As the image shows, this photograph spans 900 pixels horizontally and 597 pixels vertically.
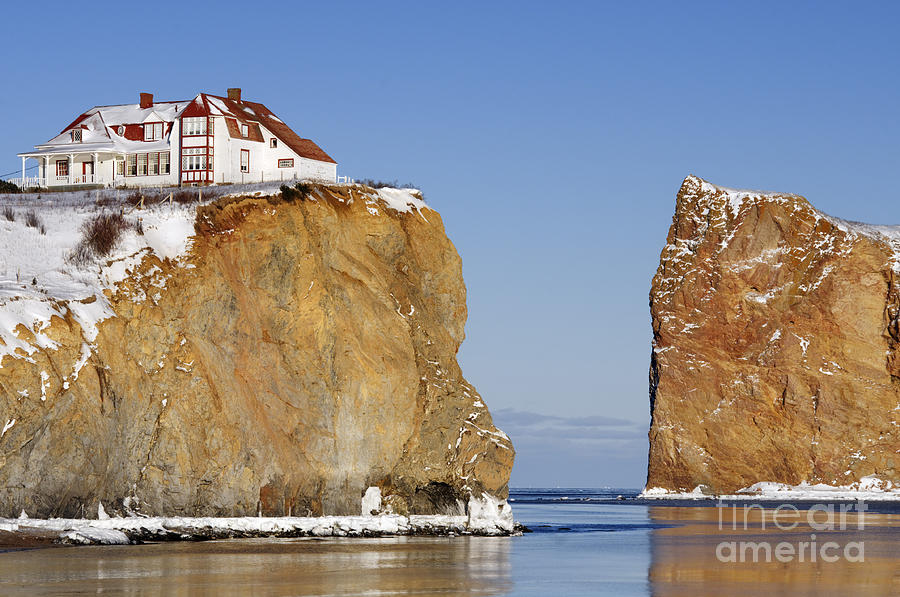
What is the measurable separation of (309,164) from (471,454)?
22.6 m

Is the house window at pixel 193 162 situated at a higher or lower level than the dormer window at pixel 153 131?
lower

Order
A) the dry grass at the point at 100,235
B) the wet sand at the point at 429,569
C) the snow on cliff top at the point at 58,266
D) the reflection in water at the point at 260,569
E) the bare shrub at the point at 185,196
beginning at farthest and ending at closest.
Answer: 1. the bare shrub at the point at 185,196
2. the dry grass at the point at 100,235
3. the snow on cliff top at the point at 58,266
4. the wet sand at the point at 429,569
5. the reflection in water at the point at 260,569

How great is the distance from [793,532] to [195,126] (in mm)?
36758

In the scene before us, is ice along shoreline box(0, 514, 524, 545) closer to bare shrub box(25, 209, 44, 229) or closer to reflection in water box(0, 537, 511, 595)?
reflection in water box(0, 537, 511, 595)

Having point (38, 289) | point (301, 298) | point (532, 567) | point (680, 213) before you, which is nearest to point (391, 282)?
point (301, 298)

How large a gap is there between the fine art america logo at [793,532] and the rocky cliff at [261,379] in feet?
40.1

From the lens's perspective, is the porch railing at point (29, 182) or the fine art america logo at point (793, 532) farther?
the porch railing at point (29, 182)

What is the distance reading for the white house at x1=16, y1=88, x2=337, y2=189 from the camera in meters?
69.4

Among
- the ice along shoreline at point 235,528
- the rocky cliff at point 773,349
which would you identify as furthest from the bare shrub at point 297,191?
the rocky cliff at point 773,349

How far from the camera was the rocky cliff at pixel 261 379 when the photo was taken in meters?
45.3

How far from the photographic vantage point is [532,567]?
41.1 metres

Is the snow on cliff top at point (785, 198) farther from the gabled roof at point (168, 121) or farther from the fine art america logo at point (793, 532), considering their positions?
the gabled roof at point (168, 121)

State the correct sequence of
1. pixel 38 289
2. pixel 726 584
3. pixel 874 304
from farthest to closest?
pixel 874 304 < pixel 38 289 < pixel 726 584

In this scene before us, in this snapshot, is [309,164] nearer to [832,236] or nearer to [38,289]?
[38,289]
